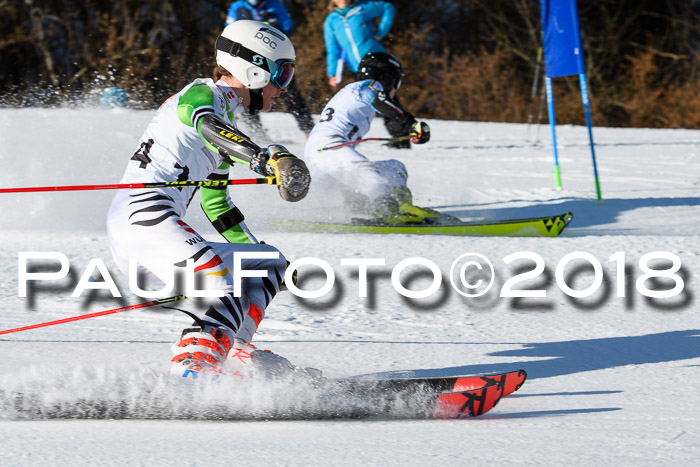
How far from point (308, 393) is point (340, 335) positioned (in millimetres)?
1111

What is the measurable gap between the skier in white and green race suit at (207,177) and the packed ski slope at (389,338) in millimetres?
222

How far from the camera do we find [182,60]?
1457 centimetres

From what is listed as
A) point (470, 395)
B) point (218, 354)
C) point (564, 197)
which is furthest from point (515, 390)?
point (564, 197)

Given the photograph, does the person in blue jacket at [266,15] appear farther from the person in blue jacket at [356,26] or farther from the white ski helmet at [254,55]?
the white ski helmet at [254,55]

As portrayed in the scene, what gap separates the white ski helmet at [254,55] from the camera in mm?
3371

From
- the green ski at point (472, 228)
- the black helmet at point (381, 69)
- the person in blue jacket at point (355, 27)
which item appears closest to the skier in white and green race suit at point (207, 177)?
the green ski at point (472, 228)

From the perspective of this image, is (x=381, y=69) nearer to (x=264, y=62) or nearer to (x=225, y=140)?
(x=264, y=62)

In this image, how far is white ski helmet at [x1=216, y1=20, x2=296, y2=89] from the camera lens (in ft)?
11.1

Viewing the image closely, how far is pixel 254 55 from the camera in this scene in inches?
133

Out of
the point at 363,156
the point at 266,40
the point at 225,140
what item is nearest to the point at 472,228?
the point at 363,156

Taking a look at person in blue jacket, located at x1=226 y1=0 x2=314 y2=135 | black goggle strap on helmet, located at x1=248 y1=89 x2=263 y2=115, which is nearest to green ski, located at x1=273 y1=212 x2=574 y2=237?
black goggle strap on helmet, located at x1=248 y1=89 x2=263 y2=115

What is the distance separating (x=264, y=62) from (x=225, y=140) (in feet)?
1.50

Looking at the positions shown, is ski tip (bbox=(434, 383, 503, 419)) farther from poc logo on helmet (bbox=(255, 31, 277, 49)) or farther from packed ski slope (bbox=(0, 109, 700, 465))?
poc logo on helmet (bbox=(255, 31, 277, 49))

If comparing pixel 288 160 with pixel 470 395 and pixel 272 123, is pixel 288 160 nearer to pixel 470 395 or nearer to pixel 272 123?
pixel 470 395
